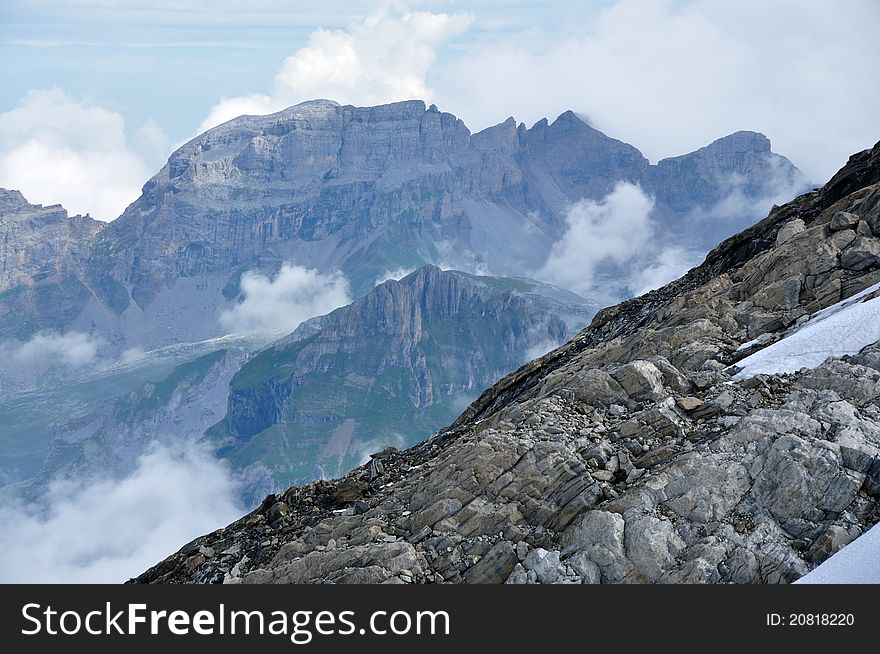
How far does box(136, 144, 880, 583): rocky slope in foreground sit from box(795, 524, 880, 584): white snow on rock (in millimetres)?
627

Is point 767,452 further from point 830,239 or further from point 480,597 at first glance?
point 830,239

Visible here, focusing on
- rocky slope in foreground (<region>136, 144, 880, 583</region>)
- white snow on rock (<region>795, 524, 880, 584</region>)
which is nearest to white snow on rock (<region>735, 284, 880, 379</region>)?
rocky slope in foreground (<region>136, 144, 880, 583</region>)

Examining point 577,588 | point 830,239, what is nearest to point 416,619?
point 577,588

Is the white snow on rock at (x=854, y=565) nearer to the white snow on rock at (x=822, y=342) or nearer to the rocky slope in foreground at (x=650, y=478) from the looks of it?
the rocky slope in foreground at (x=650, y=478)

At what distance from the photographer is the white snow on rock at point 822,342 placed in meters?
29.4

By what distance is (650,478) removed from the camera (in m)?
26.0

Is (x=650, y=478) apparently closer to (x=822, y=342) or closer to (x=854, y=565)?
(x=854, y=565)

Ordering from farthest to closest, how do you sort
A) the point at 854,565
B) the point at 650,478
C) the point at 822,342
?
1. the point at 822,342
2. the point at 650,478
3. the point at 854,565

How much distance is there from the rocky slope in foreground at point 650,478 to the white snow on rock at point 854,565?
24.7 inches

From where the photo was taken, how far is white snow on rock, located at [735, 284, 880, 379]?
96.5 ft

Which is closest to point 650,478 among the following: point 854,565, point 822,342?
point 854,565

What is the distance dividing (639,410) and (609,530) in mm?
7072

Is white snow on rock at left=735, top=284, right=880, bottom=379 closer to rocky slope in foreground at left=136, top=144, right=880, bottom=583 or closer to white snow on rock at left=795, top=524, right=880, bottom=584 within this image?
rocky slope in foreground at left=136, top=144, right=880, bottom=583

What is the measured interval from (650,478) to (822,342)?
954 centimetres
